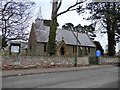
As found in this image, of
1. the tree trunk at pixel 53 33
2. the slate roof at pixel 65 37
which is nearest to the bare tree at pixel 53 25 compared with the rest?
the tree trunk at pixel 53 33

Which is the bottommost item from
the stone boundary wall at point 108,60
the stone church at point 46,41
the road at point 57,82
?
the stone boundary wall at point 108,60

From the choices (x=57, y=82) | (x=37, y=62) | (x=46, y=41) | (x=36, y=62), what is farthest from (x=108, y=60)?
(x=57, y=82)

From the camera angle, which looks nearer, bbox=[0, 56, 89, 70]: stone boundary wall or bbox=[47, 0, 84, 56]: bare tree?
bbox=[0, 56, 89, 70]: stone boundary wall

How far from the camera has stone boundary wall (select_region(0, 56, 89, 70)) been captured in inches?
963

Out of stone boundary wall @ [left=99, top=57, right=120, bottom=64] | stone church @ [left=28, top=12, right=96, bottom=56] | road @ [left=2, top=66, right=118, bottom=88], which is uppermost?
stone church @ [left=28, top=12, right=96, bottom=56]

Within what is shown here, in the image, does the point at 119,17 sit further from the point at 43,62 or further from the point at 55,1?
the point at 43,62

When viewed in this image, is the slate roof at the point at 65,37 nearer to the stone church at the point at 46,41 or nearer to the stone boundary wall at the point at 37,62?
the stone church at the point at 46,41

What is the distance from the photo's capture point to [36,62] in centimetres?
2753

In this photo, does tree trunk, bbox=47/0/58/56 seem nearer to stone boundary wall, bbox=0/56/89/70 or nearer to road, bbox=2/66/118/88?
stone boundary wall, bbox=0/56/89/70

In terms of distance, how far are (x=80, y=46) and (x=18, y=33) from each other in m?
35.0

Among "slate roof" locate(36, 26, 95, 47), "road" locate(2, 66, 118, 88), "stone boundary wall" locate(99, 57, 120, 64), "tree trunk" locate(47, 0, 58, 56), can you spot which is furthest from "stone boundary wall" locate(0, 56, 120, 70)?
"slate roof" locate(36, 26, 95, 47)

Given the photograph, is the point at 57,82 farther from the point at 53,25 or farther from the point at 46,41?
the point at 46,41

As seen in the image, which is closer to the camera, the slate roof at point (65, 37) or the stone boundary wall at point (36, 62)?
the stone boundary wall at point (36, 62)

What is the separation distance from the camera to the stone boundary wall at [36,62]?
80.2 feet
